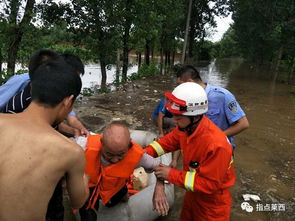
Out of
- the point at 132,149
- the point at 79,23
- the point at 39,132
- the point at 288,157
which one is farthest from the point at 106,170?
the point at 79,23

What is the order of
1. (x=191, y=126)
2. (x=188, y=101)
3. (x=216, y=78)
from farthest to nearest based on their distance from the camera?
(x=216, y=78)
(x=191, y=126)
(x=188, y=101)

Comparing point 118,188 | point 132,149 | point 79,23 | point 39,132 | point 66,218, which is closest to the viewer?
point 39,132

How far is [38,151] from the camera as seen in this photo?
1285 millimetres

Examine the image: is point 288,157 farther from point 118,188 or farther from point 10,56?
point 10,56

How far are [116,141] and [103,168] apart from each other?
0.35 m

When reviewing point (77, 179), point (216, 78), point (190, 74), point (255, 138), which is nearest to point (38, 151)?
point (77, 179)

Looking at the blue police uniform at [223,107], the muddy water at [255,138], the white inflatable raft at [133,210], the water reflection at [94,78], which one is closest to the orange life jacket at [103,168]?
the white inflatable raft at [133,210]

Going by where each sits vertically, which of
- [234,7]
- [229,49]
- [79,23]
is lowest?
[229,49]

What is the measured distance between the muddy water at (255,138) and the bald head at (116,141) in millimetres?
1753

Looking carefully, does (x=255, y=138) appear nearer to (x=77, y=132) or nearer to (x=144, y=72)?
(x=77, y=132)

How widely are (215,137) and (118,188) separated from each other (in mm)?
1122

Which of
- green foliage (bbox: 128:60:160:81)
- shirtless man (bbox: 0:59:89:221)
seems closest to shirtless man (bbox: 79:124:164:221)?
shirtless man (bbox: 0:59:89:221)

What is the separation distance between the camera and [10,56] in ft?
26.6

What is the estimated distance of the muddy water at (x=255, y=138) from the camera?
3.96 metres
